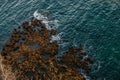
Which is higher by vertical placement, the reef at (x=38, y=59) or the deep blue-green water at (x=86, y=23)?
the reef at (x=38, y=59)

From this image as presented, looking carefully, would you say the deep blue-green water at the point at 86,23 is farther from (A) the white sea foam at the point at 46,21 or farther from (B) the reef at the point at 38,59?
(B) the reef at the point at 38,59

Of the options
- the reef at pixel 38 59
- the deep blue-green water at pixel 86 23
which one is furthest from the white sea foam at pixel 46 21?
the reef at pixel 38 59

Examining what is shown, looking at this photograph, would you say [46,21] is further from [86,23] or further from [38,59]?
[38,59]

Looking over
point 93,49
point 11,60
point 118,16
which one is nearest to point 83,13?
point 118,16

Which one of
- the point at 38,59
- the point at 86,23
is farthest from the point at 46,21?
the point at 38,59

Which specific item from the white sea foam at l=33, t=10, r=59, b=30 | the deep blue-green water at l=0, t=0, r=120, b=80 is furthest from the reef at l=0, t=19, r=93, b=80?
the deep blue-green water at l=0, t=0, r=120, b=80

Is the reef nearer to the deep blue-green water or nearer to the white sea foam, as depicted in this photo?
the white sea foam

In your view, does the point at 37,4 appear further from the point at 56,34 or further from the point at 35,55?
the point at 35,55
